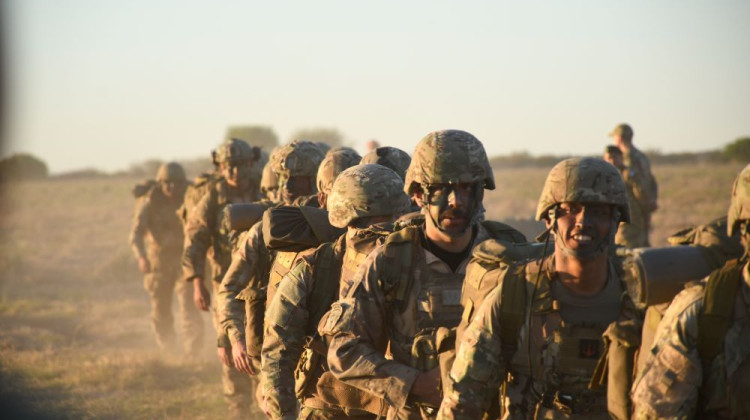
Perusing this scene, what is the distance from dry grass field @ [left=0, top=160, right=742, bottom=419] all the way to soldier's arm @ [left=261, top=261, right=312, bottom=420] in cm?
562

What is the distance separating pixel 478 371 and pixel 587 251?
2.05ft

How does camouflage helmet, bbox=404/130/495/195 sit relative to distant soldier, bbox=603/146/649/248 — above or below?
above

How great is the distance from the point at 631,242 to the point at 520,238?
10223 mm

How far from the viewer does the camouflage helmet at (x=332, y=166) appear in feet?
25.6

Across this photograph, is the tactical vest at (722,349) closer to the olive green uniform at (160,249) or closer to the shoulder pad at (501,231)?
the shoulder pad at (501,231)

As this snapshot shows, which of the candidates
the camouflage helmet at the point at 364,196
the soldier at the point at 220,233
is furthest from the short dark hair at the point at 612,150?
the camouflage helmet at the point at 364,196

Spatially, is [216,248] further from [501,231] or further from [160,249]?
[501,231]

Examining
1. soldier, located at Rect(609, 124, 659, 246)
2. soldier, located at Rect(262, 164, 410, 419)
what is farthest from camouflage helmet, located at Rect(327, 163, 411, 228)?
soldier, located at Rect(609, 124, 659, 246)

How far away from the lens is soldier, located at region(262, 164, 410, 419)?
20.3 feet

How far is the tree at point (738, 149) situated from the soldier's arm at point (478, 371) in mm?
37205

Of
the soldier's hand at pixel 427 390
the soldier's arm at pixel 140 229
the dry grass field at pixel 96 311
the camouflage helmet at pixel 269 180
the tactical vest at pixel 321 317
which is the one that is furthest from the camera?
the soldier's arm at pixel 140 229

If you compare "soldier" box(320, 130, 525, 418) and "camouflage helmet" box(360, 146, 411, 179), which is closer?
"soldier" box(320, 130, 525, 418)

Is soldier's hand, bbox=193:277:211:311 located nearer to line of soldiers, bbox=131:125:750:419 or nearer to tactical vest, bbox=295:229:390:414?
line of soldiers, bbox=131:125:750:419

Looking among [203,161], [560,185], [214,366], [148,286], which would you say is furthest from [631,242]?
[203,161]
